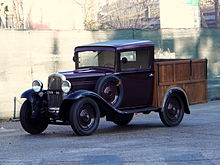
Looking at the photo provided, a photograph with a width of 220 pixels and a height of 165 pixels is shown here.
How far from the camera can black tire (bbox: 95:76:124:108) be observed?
38.4 feet

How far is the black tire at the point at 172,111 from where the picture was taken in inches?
503

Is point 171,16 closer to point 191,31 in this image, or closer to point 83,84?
point 191,31

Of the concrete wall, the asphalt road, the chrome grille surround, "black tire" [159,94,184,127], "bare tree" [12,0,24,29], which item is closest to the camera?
the asphalt road

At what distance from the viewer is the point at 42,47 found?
1545 cm

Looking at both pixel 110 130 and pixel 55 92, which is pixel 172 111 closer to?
pixel 110 130

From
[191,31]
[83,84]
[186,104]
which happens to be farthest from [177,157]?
[191,31]

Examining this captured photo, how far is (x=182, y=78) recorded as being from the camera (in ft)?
43.0

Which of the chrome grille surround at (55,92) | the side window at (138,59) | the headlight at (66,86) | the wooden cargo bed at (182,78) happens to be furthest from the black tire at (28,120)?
the wooden cargo bed at (182,78)

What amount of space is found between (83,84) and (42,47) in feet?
13.2

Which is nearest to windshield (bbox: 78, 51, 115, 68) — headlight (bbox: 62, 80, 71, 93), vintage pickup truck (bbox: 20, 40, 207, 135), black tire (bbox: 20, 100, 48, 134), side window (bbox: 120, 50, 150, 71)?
vintage pickup truck (bbox: 20, 40, 207, 135)

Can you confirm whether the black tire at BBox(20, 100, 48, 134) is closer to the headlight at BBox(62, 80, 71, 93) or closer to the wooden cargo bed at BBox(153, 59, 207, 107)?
the headlight at BBox(62, 80, 71, 93)

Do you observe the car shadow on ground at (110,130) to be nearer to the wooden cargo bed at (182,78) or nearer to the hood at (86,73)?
the wooden cargo bed at (182,78)

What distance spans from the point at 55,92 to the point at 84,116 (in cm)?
80

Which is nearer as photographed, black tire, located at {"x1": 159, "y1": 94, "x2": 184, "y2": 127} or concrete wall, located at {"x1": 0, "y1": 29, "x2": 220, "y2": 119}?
black tire, located at {"x1": 159, "y1": 94, "x2": 184, "y2": 127}
